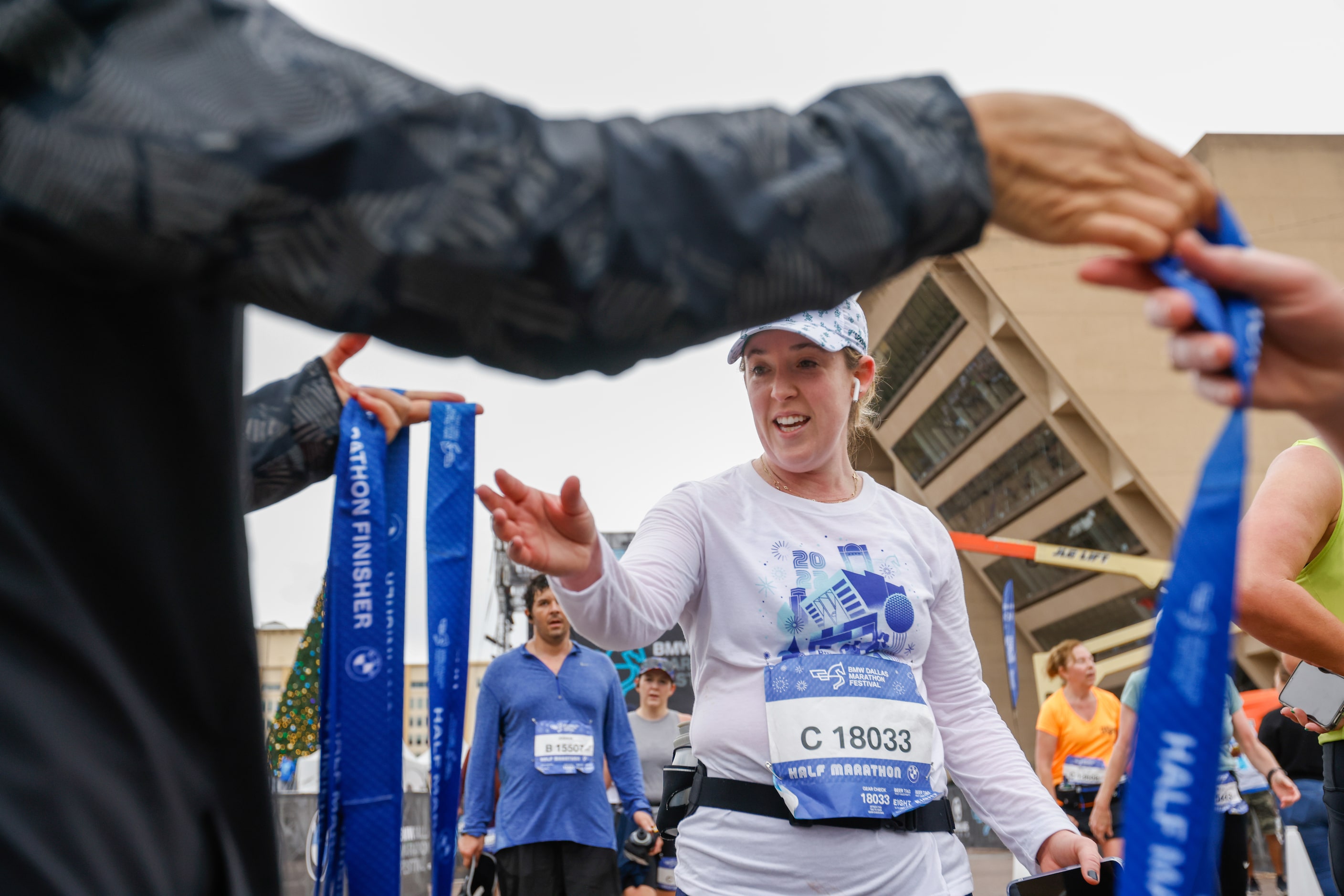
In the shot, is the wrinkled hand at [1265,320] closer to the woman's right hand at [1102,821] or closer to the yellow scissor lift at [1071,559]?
the woman's right hand at [1102,821]

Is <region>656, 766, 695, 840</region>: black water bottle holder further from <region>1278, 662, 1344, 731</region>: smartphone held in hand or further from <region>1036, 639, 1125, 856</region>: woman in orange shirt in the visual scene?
<region>1036, 639, 1125, 856</region>: woman in orange shirt

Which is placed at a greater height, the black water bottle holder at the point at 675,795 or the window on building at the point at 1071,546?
the window on building at the point at 1071,546

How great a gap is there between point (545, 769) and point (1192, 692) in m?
5.01

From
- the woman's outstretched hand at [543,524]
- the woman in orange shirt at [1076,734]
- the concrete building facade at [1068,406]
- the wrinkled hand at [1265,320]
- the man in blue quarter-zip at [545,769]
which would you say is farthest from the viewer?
the concrete building facade at [1068,406]

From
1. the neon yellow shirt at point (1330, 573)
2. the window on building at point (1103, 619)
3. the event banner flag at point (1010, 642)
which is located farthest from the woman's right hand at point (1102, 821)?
the window on building at point (1103, 619)

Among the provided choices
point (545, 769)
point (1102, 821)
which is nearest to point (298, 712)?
point (545, 769)

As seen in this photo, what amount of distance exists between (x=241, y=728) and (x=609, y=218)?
497mm

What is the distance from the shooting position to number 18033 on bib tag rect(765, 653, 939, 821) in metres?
2.00

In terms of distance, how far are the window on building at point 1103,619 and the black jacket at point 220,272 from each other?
26.0 metres

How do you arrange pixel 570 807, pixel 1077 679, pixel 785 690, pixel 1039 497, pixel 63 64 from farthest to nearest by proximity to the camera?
pixel 1039 497 → pixel 1077 679 → pixel 570 807 → pixel 785 690 → pixel 63 64

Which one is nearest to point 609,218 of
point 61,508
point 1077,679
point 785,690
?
point 61,508

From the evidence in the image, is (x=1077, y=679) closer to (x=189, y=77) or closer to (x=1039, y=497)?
(x=189, y=77)

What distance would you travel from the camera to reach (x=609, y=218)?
0.74 m

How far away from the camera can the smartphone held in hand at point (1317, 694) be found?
2.72 meters
